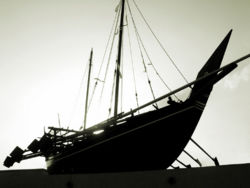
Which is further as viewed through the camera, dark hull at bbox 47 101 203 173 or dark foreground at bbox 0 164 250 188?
dark hull at bbox 47 101 203 173

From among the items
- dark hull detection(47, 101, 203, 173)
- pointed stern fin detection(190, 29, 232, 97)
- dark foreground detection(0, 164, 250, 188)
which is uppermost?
pointed stern fin detection(190, 29, 232, 97)

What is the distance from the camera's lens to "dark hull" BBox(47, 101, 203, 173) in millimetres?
5461

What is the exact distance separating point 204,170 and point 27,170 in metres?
1.47

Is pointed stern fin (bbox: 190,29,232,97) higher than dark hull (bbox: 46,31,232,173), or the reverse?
pointed stern fin (bbox: 190,29,232,97)

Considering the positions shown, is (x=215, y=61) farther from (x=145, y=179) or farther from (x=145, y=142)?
(x=145, y=179)

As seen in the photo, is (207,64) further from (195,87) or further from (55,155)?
(55,155)

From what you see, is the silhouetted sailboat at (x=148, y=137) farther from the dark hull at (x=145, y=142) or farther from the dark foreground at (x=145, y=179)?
the dark foreground at (x=145, y=179)

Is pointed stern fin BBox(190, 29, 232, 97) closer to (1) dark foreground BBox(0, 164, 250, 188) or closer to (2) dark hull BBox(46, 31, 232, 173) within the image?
(2) dark hull BBox(46, 31, 232, 173)

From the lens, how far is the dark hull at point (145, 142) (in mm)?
5461

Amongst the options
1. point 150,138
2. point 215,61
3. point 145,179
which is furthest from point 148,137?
point 145,179

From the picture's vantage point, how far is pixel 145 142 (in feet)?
18.1

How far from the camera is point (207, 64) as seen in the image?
6020 millimetres

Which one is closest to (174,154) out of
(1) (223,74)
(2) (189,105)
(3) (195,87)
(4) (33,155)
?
(2) (189,105)

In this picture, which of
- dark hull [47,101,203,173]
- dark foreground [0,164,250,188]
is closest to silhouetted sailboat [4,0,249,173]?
dark hull [47,101,203,173]
